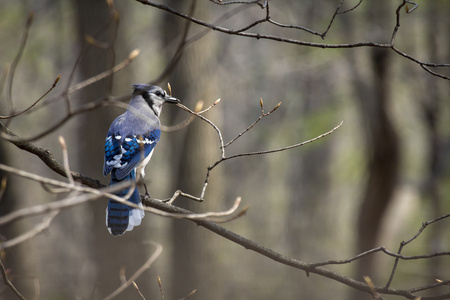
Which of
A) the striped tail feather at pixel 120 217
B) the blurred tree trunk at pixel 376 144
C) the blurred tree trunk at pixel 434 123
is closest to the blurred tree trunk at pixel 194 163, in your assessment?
the blurred tree trunk at pixel 376 144

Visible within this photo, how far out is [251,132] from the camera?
44.0ft

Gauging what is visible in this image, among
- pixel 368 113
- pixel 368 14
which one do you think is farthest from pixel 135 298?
pixel 368 14

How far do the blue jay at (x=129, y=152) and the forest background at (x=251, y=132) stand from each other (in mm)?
656

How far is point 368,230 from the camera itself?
7469mm

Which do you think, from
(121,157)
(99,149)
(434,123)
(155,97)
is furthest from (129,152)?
(434,123)

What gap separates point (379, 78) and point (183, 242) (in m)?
3.44

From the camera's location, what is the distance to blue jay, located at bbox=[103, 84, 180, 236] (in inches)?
113

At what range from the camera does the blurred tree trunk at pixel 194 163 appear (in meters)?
7.28

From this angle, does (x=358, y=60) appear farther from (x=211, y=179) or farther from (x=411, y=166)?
(x=411, y=166)

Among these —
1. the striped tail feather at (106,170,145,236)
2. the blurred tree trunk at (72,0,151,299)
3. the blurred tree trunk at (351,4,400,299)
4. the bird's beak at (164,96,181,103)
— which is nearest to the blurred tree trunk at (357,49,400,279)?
the blurred tree trunk at (351,4,400,299)

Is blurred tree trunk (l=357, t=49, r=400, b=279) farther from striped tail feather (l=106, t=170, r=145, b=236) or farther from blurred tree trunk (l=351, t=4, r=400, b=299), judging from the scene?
striped tail feather (l=106, t=170, r=145, b=236)

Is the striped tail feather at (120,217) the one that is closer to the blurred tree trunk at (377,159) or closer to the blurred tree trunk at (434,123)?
the blurred tree trunk at (377,159)

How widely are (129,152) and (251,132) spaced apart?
33.8 feet

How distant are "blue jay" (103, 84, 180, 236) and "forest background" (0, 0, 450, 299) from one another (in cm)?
66
